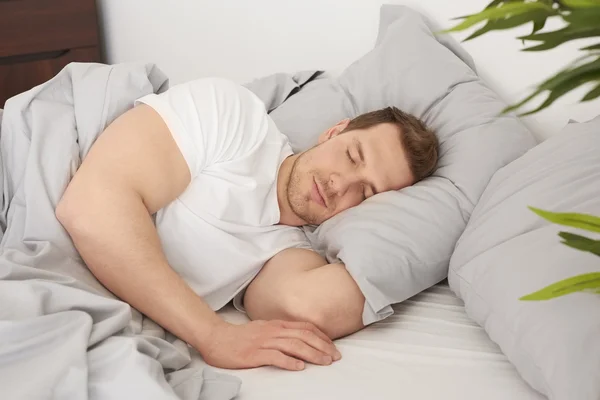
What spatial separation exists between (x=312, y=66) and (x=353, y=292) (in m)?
0.98

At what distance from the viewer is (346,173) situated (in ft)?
4.74

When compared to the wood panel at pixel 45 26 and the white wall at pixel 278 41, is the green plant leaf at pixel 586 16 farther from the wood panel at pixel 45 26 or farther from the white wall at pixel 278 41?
the wood panel at pixel 45 26

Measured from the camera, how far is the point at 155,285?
115 centimetres

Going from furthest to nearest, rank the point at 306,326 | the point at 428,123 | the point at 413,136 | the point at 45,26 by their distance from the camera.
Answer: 1. the point at 45,26
2. the point at 428,123
3. the point at 413,136
4. the point at 306,326

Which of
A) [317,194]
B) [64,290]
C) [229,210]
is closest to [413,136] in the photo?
[317,194]

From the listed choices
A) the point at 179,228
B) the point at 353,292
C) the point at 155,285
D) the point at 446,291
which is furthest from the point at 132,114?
the point at 446,291

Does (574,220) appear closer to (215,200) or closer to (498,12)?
(498,12)

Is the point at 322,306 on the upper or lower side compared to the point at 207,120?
lower

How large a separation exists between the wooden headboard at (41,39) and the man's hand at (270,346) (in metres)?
1.63

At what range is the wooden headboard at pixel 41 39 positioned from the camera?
7.62 feet

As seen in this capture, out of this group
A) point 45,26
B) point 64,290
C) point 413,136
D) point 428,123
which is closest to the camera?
point 64,290

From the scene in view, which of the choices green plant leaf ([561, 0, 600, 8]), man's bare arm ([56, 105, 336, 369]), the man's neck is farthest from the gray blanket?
green plant leaf ([561, 0, 600, 8])

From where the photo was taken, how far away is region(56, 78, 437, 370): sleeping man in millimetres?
1151

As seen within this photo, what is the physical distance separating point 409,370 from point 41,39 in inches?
74.4
